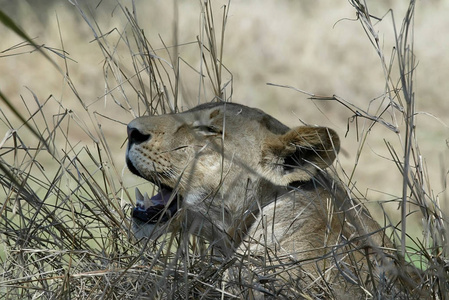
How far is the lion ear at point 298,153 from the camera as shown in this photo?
2912 millimetres

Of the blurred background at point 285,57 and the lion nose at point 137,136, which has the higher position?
the blurred background at point 285,57

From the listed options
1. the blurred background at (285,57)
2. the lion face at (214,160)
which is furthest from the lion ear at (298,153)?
the blurred background at (285,57)

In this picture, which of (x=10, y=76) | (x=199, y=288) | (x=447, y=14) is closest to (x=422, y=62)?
(x=447, y=14)

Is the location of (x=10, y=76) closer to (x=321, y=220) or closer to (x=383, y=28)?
(x=383, y=28)

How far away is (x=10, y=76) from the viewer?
1204 cm

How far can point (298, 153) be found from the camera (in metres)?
3.04

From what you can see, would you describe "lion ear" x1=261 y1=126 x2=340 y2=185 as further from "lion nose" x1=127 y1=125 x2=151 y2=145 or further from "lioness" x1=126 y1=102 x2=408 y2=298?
"lion nose" x1=127 y1=125 x2=151 y2=145

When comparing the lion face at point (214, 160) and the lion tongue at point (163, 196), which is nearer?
the lion face at point (214, 160)

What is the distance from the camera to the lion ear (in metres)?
Answer: 2.91

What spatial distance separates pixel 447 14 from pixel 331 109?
2.37 meters

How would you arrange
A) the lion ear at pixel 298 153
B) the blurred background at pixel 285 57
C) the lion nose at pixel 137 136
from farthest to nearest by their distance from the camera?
the blurred background at pixel 285 57, the lion nose at pixel 137 136, the lion ear at pixel 298 153

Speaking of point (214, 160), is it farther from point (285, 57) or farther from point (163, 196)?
point (285, 57)

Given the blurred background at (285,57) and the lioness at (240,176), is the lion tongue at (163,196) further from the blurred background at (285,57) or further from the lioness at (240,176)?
the blurred background at (285,57)

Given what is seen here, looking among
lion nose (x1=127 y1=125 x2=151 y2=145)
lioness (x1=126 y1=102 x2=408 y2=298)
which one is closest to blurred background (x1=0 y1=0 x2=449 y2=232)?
lioness (x1=126 y1=102 x2=408 y2=298)
